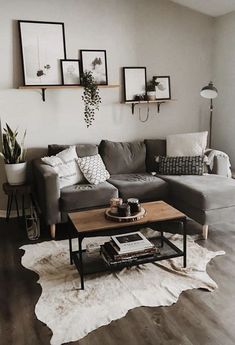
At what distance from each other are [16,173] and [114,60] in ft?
6.00

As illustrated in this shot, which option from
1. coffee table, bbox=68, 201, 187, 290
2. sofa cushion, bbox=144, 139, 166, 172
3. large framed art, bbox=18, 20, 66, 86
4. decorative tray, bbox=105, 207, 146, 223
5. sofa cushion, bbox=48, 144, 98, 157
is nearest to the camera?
coffee table, bbox=68, 201, 187, 290

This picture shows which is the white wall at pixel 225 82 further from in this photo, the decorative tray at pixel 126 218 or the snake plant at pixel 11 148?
the snake plant at pixel 11 148

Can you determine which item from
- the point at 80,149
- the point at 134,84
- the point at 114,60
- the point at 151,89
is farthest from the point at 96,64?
the point at 80,149

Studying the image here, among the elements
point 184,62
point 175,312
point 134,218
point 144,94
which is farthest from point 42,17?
point 175,312

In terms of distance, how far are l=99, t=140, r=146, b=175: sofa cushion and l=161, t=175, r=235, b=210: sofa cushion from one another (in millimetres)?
622

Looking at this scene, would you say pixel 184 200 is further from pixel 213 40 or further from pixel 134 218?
pixel 213 40

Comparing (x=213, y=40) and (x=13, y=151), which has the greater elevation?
(x=213, y=40)

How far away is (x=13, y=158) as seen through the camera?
148 inches

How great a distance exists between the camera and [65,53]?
404cm

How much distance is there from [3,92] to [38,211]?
1.38m

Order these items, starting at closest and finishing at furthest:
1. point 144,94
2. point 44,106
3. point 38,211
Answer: point 38,211, point 44,106, point 144,94

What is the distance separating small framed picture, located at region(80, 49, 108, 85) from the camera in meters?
4.13

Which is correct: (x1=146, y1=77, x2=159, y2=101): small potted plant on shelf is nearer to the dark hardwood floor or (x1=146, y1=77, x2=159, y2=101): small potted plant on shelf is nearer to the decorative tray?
the decorative tray

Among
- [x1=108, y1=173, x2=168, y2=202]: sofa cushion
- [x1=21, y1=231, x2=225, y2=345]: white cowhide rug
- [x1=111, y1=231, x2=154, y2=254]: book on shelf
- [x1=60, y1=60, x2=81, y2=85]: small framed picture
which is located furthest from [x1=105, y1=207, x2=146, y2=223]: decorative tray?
[x1=60, y1=60, x2=81, y2=85]: small framed picture
